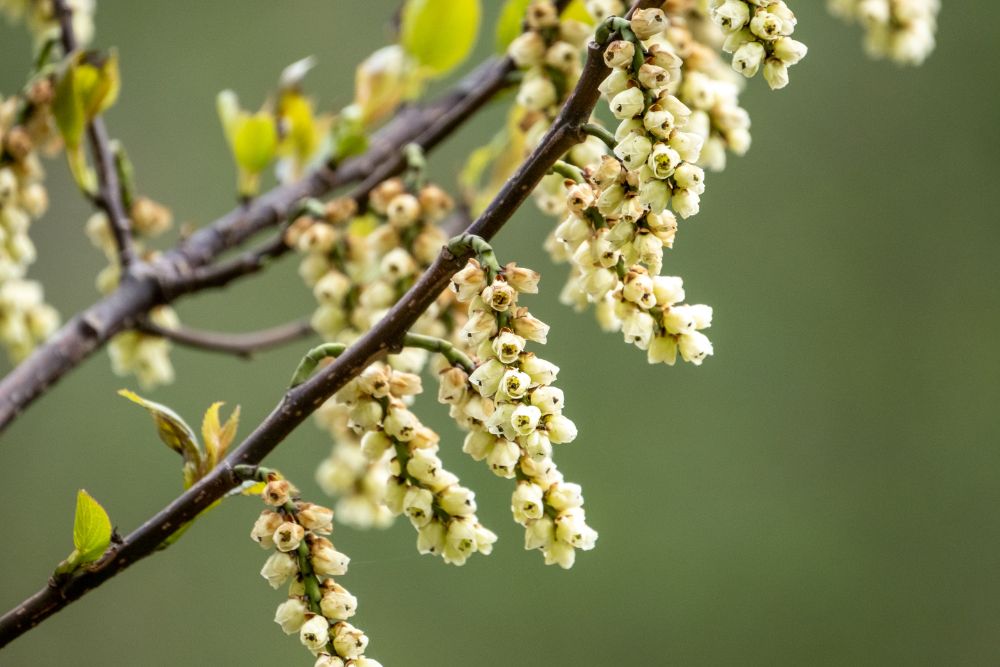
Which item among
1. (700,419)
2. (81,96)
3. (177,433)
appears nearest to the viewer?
(177,433)

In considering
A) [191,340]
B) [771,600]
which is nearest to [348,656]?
[191,340]

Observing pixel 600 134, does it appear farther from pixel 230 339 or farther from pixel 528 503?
pixel 230 339

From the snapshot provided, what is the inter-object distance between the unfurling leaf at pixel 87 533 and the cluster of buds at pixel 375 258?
0.95ft

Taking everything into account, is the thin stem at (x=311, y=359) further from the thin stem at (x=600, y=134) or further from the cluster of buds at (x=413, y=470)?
the thin stem at (x=600, y=134)

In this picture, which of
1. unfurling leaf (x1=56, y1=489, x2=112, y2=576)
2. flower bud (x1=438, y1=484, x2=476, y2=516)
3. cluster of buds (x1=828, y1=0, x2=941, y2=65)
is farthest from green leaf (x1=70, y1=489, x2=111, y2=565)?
cluster of buds (x1=828, y1=0, x2=941, y2=65)

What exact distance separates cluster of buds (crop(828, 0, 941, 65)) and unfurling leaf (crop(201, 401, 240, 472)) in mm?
713

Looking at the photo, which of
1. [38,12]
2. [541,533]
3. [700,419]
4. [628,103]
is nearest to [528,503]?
[541,533]

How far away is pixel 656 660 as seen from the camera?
116 inches

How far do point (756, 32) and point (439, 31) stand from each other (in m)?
0.63

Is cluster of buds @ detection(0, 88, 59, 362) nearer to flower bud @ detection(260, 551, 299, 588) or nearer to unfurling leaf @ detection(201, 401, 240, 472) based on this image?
unfurling leaf @ detection(201, 401, 240, 472)

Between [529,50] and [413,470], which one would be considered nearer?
[413,470]

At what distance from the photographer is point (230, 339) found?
3.78ft

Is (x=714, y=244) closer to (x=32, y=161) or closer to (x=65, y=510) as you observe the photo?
(x=65, y=510)

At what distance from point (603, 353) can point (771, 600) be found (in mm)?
870
